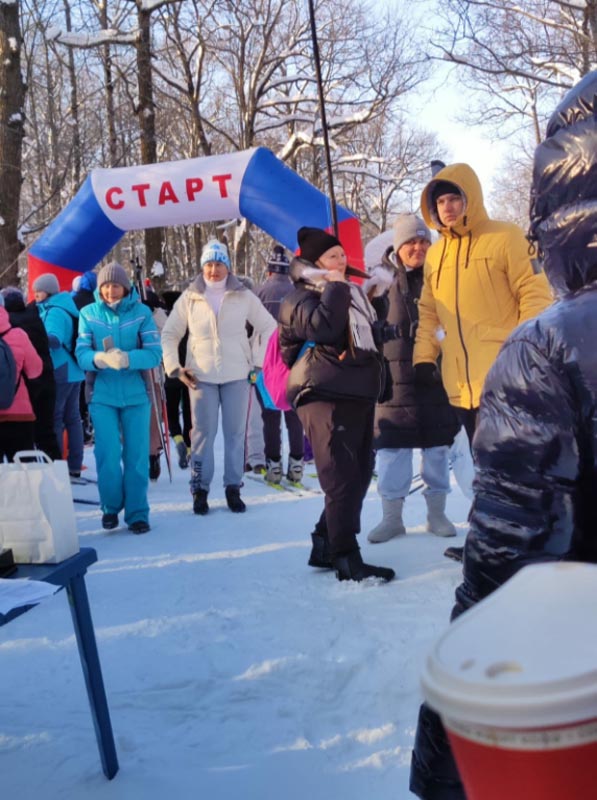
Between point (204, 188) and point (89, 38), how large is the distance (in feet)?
20.3

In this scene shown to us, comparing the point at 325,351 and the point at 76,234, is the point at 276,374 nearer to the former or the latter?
the point at 325,351

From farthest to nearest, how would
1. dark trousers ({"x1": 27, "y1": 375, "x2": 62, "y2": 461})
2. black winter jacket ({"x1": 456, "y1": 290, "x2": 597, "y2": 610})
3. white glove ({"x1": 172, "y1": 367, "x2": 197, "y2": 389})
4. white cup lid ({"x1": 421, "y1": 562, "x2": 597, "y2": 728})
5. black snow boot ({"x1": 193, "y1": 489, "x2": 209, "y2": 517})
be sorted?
dark trousers ({"x1": 27, "y1": 375, "x2": 62, "y2": 461}), black snow boot ({"x1": 193, "y1": 489, "x2": 209, "y2": 517}), white glove ({"x1": 172, "y1": 367, "x2": 197, "y2": 389}), black winter jacket ({"x1": 456, "y1": 290, "x2": 597, "y2": 610}), white cup lid ({"x1": 421, "y1": 562, "x2": 597, "y2": 728})

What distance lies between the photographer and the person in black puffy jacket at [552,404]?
3.76ft

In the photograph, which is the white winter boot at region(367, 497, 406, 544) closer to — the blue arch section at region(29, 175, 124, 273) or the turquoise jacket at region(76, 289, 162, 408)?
the turquoise jacket at region(76, 289, 162, 408)

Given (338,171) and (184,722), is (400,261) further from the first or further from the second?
(338,171)

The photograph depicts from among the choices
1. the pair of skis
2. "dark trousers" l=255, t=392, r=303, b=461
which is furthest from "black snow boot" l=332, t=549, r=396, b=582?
"dark trousers" l=255, t=392, r=303, b=461

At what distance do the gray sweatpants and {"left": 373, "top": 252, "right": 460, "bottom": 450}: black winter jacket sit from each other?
1485mm

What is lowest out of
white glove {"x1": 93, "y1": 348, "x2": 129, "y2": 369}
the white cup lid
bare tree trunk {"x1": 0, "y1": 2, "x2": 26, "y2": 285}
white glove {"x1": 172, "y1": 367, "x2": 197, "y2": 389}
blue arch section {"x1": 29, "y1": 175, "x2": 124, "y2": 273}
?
A: white glove {"x1": 172, "y1": 367, "x2": 197, "y2": 389}

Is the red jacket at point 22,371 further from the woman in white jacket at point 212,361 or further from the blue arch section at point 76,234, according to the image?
the blue arch section at point 76,234

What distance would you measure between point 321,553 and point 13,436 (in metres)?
2.44

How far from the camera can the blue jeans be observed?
A: 476cm

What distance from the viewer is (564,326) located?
1161 mm

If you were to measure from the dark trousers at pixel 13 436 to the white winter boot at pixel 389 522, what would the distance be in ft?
8.27

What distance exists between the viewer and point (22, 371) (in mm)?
5254
